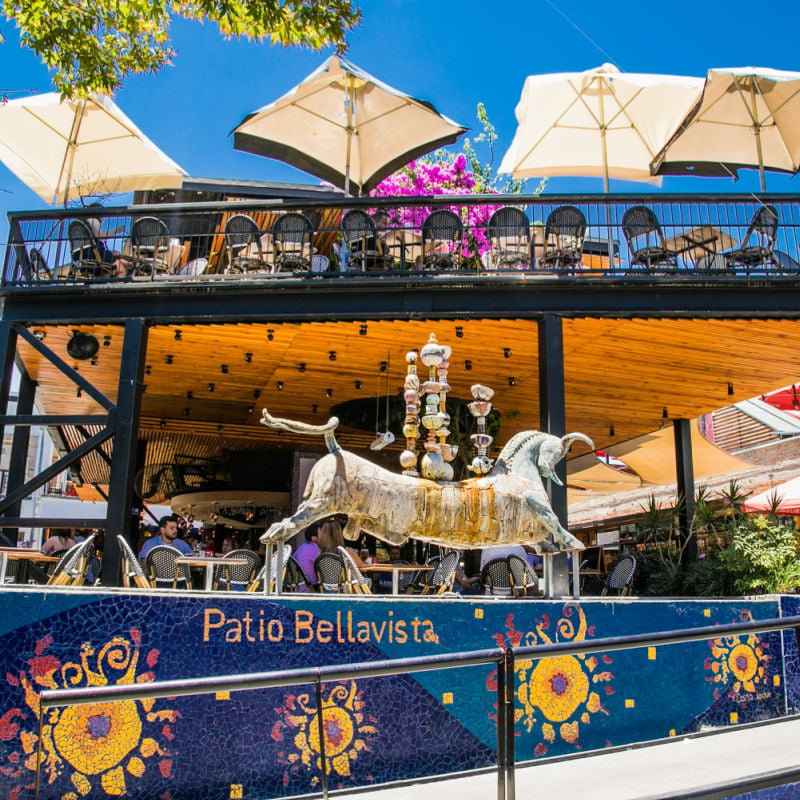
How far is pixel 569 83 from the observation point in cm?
1212

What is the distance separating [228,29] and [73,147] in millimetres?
5443

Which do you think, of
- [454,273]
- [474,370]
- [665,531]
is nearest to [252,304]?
[454,273]

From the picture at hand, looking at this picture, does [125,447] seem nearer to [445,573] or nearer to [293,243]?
[293,243]

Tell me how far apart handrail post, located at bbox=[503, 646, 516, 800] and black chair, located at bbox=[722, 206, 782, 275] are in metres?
7.38

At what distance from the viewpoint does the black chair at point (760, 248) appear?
29.9 ft

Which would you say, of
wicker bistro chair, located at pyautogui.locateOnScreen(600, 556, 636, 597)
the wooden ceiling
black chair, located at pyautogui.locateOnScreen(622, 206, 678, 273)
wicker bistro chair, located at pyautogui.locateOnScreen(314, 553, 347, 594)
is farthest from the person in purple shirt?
black chair, located at pyautogui.locateOnScreen(622, 206, 678, 273)

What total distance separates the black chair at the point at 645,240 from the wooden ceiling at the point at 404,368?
69 cm

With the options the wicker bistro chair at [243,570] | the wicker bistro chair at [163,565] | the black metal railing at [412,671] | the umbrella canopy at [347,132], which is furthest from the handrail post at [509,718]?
the umbrella canopy at [347,132]

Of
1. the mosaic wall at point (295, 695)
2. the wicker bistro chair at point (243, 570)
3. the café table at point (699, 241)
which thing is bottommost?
the mosaic wall at point (295, 695)

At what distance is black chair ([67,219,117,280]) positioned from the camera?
369 inches

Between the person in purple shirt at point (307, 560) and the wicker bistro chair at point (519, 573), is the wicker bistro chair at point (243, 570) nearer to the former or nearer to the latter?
the person in purple shirt at point (307, 560)

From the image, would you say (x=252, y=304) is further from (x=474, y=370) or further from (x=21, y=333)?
(x=474, y=370)

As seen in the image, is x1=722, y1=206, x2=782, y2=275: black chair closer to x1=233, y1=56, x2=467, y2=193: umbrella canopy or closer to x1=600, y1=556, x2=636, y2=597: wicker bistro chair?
x1=600, y1=556, x2=636, y2=597: wicker bistro chair

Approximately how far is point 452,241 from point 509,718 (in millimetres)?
7051
